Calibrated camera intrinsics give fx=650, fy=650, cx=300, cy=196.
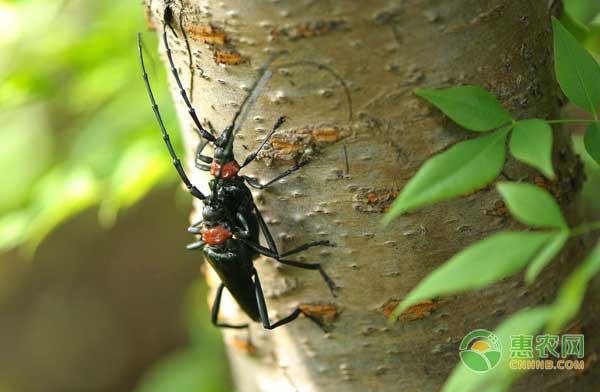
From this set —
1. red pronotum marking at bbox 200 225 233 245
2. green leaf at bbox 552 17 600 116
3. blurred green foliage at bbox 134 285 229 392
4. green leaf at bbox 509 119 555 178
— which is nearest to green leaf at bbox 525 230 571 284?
green leaf at bbox 509 119 555 178

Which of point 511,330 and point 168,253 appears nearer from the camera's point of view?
point 511,330

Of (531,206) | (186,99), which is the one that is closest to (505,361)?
(531,206)

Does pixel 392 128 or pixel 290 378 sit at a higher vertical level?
pixel 392 128

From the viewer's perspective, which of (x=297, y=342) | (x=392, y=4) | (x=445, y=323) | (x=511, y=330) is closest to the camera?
(x=511, y=330)

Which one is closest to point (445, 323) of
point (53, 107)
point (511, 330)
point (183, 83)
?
point (511, 330)

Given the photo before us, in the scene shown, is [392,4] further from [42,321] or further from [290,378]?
[42,321]

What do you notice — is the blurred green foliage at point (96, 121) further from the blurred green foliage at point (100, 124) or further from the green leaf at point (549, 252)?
the green leaf at point (549, 252)

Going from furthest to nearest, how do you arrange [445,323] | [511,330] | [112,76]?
[112,76]
[445,323]
[511,330]

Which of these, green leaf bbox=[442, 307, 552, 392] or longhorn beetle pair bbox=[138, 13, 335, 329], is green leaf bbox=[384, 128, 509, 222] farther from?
longhorn beetle pair bbox=[138, 13, 335, 329]
